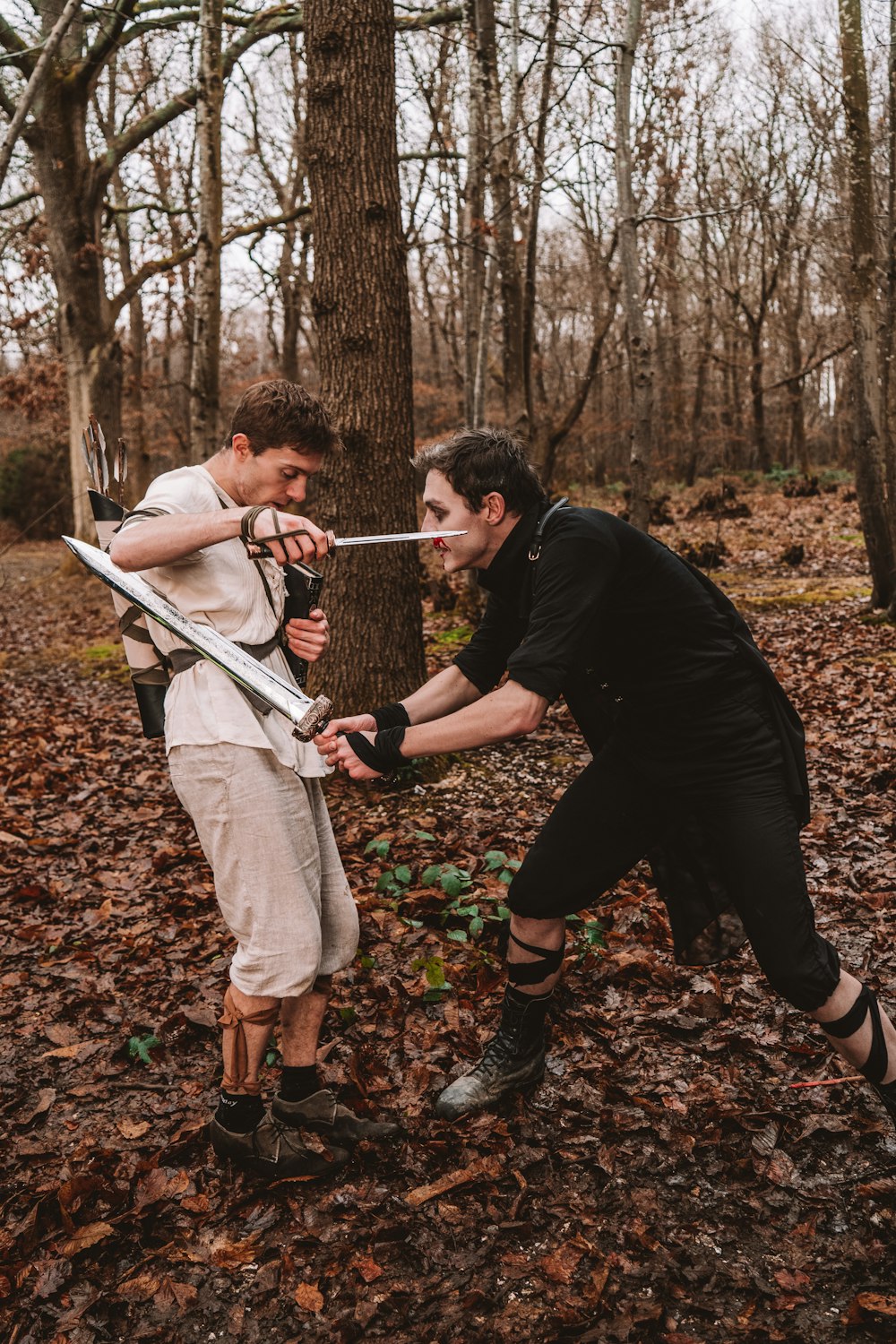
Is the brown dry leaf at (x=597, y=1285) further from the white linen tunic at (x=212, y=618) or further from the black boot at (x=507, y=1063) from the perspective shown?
the white linen tunic at (x=212, y=618)

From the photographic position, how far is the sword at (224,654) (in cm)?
239

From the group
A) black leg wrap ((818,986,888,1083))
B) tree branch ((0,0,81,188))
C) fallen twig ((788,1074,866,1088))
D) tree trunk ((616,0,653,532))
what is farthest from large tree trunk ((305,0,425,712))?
tree trunk ((616,0,653,532))

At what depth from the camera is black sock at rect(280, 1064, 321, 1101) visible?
9.78 feet

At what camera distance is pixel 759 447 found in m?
30.5

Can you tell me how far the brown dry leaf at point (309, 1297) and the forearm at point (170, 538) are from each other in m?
2.04

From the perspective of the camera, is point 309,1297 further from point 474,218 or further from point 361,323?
point 474,218

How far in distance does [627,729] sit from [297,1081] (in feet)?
5.20

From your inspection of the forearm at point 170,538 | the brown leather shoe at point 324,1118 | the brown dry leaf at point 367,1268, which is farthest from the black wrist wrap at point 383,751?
the brown dry leaf at point 367,1268

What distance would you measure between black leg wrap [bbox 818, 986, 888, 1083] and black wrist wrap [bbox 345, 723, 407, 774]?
4.76ft

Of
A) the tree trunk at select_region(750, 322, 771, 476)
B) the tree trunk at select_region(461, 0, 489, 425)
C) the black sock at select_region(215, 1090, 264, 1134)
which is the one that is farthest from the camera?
the tree trunk at select_region(750, 322, 771, 476)

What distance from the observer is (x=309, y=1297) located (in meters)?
2.51

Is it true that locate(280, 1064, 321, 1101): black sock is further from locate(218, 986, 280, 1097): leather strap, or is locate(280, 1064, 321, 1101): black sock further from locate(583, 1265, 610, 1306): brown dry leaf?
A: locate(583, 1265, 610, 1306): brown dry leaf

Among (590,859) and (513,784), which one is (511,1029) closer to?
(590,859)

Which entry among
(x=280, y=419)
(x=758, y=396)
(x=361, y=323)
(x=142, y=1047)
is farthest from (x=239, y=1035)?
(x=758, y=396)
